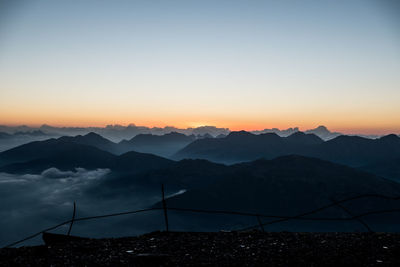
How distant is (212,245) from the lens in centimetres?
1354

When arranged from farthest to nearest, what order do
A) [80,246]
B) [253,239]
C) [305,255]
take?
A: [253,239] < [80,246] < [305,255]

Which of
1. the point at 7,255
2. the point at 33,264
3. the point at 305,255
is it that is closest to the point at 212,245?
the point at 305,255

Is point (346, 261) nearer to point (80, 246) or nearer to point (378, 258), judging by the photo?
point (378, 258)

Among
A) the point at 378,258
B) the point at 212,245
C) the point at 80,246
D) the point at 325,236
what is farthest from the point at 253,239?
the point at 80,246

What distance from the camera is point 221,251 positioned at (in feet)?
41.7

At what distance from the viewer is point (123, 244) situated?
13.7m

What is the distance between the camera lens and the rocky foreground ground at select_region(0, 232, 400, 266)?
446 inches

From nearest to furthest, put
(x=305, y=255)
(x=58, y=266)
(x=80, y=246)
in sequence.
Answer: (x=58, y=266), (x=305, y=255), (x=80, y=246)

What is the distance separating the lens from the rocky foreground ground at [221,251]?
11.3m

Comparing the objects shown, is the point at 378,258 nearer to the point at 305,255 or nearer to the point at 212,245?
the point at 305,255

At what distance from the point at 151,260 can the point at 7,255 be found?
274 inches

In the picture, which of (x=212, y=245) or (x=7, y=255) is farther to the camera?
(x=212, y=245)

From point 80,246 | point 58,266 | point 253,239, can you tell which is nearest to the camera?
point 58,266

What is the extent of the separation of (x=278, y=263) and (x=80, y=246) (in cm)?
946
